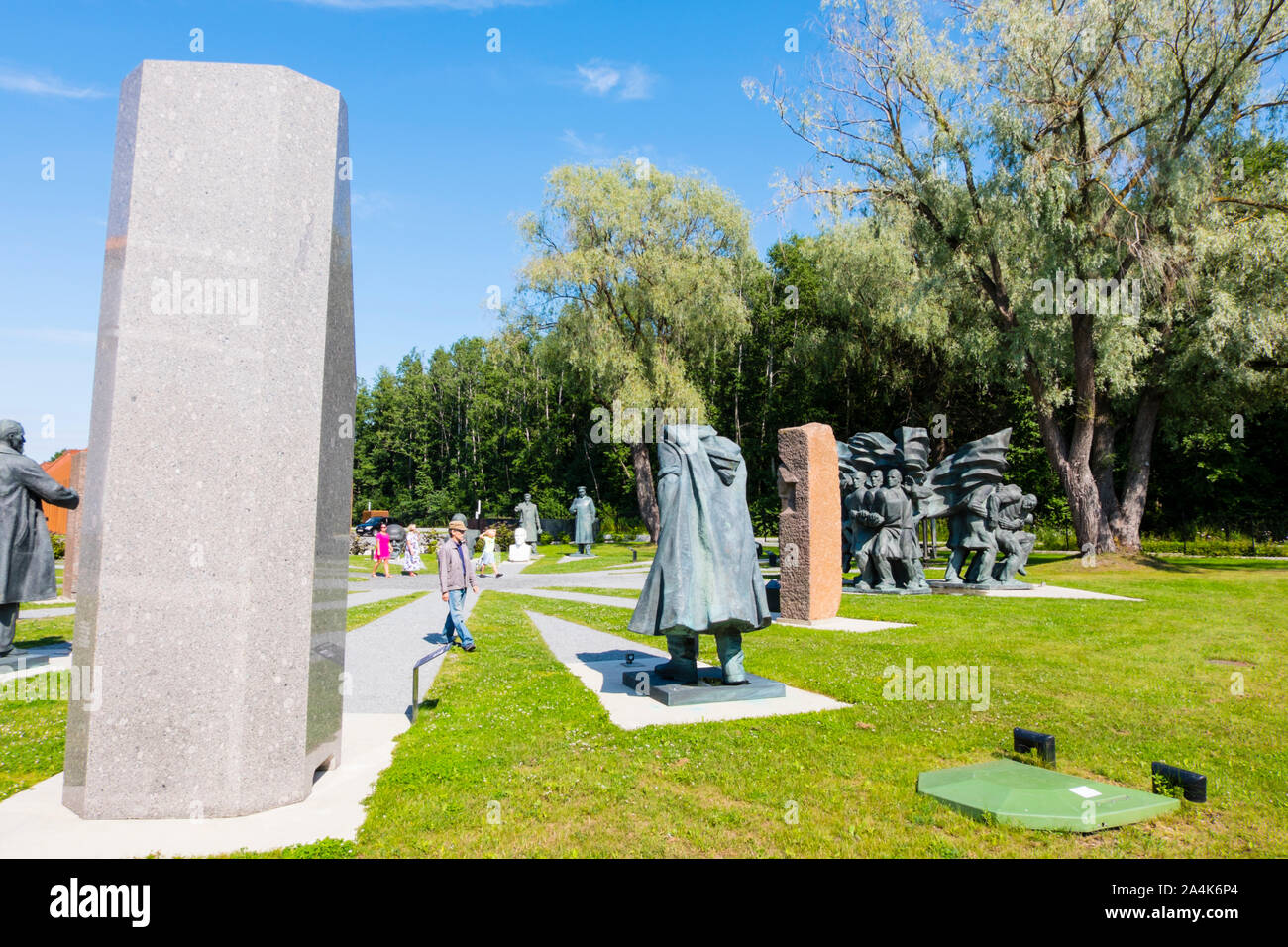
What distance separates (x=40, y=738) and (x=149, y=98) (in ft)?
14.5

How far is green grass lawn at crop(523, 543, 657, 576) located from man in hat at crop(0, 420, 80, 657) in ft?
42.1

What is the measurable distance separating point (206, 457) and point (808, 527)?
9.59m

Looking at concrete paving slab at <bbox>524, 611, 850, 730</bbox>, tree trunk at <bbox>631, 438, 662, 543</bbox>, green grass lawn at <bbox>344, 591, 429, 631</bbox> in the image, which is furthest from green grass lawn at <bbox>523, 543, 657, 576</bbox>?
concrete paving slab at <bbox>524, 611, 850, 730</bbox>

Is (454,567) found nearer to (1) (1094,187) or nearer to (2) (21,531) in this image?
(2) (21,531)

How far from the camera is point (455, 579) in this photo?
9531mm

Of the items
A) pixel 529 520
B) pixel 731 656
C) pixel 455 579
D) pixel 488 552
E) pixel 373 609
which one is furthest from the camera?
pixel 529 520

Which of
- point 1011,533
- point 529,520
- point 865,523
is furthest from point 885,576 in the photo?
point 529,520

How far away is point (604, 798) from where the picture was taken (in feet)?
14.6

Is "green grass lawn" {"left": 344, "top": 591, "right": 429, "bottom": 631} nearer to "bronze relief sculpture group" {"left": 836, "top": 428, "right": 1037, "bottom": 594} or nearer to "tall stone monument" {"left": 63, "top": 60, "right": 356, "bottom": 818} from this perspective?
"tall stone monument" {"left": 63, "top": 60, "right": 356, "bottom": 818}

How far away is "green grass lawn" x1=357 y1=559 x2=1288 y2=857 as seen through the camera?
13.0 ft

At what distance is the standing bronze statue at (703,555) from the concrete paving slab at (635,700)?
470mm
